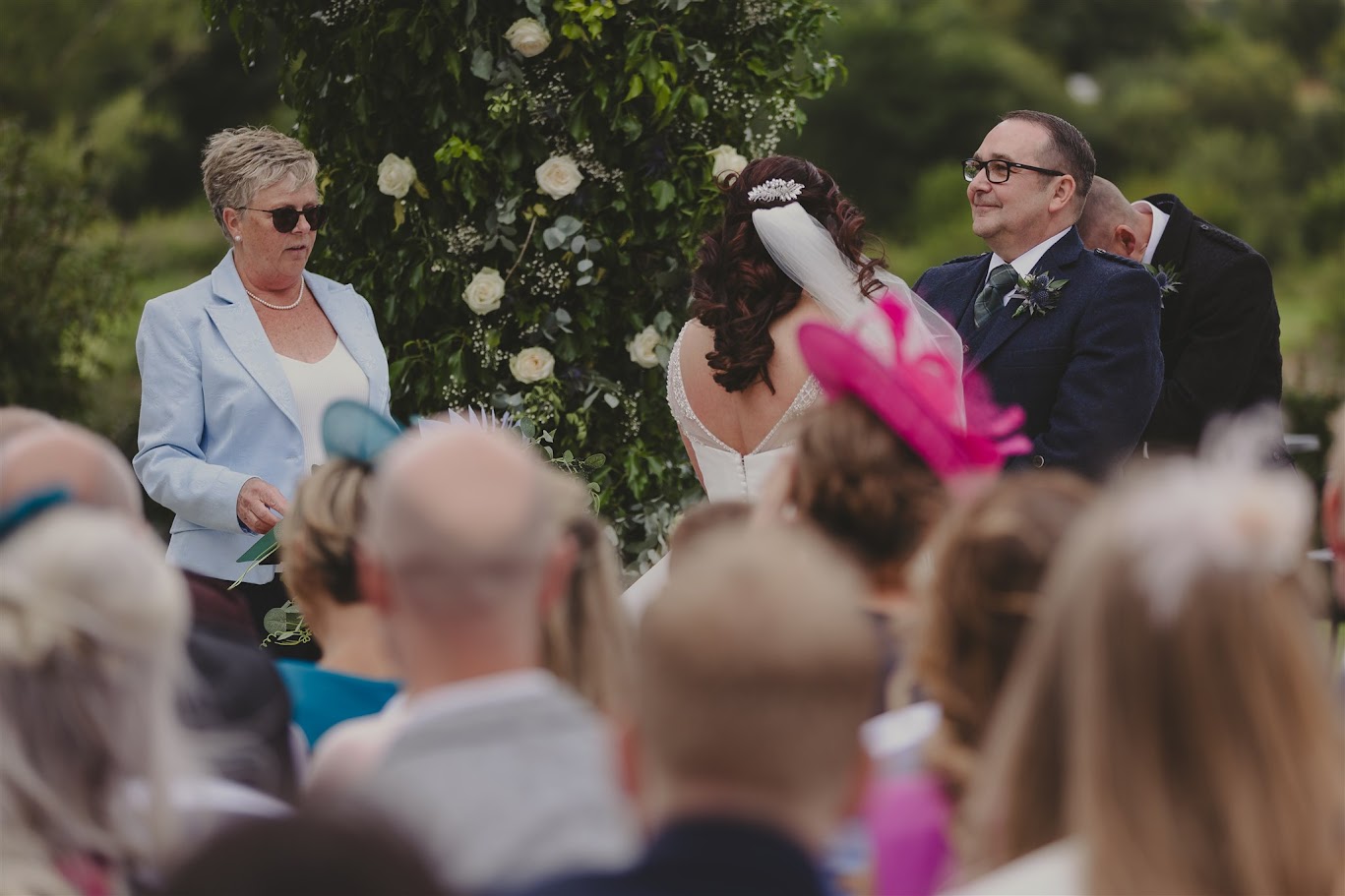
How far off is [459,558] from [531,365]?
3407 millimetres

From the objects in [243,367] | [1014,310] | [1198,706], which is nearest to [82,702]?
[1198,706]

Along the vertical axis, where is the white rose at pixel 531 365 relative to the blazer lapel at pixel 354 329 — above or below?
below

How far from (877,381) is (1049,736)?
1.11 meters

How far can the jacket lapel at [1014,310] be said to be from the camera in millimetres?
4930

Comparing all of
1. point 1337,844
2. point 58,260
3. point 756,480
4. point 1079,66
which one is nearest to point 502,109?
point 756,480

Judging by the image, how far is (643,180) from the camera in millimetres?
5582

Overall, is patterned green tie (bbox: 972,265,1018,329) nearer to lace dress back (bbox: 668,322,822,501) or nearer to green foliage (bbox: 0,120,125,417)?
lace dress back (bbox: 668,322,822,501)

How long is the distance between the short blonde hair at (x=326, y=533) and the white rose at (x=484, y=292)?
233cm

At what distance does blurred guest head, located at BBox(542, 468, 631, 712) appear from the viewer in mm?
2896

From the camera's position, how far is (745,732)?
5.70 ft

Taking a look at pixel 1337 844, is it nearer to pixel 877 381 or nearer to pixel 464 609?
pixel 464 609

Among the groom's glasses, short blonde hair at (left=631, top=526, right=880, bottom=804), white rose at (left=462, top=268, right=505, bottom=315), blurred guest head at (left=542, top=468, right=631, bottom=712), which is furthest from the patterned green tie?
short blonde hair at (left=631, top=526, right=880, bottom=804)

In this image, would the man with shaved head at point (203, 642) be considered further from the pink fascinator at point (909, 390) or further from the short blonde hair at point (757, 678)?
the pink fascinator at point (909, 390)

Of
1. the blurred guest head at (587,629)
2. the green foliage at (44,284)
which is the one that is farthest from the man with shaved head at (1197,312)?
the green foliage at (44,284)
